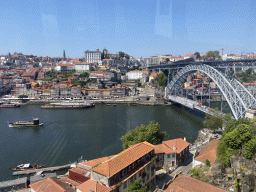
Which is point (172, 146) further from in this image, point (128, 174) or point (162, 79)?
point (162, 79)

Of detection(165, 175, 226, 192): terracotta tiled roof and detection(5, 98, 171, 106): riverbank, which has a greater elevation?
detection(165, 175, 226, 192): terracotta tiled roof

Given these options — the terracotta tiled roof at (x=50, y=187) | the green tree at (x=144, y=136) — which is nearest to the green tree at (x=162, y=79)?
the green tree at (x=144, y=136)

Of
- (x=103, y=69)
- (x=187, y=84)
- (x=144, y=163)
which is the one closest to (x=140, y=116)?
(x=144, y=163)

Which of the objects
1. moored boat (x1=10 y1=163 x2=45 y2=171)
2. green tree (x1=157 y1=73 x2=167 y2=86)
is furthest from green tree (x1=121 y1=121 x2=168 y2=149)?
green tree (x1=157 y1=73 x2=167 y2=86)

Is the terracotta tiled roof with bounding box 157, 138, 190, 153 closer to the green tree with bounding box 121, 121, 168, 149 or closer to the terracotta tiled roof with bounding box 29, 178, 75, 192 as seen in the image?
the green tree with bounding box 121, 121, 168, 149

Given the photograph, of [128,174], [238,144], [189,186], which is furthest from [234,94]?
[128,174]

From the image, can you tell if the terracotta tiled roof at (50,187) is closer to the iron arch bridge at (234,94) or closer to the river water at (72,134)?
the river water at (72,134)

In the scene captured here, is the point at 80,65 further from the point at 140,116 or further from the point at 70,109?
the point at 140,116
